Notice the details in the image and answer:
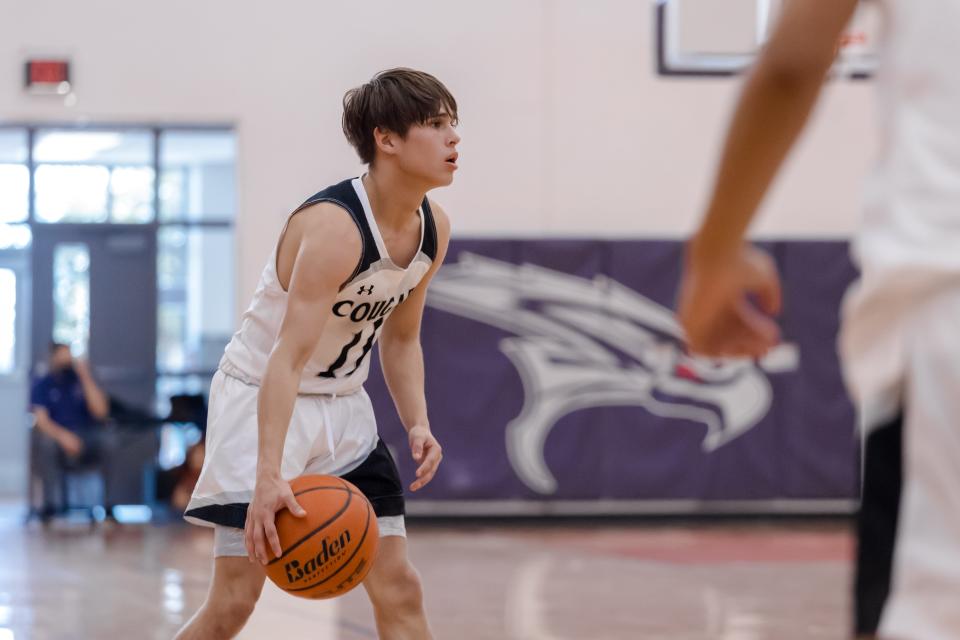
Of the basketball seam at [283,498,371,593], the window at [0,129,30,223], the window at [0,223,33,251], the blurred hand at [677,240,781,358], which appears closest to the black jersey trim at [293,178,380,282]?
the basketball seam at [283,498,371,593]

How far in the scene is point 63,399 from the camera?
33.7 ft

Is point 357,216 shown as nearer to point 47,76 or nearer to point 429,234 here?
point 429,234

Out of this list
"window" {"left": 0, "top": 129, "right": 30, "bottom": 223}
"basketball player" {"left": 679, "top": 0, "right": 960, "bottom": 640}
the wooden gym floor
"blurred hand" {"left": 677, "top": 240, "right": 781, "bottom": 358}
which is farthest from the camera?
Answer: "window" {"left": 0, "top": 129, "right": 30, "bottom": 223}

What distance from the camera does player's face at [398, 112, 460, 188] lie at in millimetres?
3248

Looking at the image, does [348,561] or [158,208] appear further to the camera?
[158,208]

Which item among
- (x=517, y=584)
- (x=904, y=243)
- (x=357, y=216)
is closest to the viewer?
(x=904, y=243)

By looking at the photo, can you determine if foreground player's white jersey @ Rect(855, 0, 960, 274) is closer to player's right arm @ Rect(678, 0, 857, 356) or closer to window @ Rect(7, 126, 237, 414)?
player's right arm @ Rect(678, 0, 857, 356)

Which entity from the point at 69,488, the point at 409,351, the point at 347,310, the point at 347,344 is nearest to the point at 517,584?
the point at 409,351

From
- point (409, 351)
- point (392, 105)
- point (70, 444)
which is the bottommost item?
point (70, 444)

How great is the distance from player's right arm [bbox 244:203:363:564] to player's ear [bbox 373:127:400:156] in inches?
8.2

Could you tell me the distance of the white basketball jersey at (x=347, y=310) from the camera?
10.5 feet

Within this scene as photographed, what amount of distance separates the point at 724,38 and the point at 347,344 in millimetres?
6342

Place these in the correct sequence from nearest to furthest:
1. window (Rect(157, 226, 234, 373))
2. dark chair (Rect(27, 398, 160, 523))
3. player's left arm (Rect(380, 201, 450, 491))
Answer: player's left arm (Rect(380, 201, 450, 491))
dark chair (Rect(27, 398, 160, 523))
window (Rect(157, 226, 234, 373))

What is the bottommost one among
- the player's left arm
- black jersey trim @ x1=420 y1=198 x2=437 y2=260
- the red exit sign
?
the player's left arm
